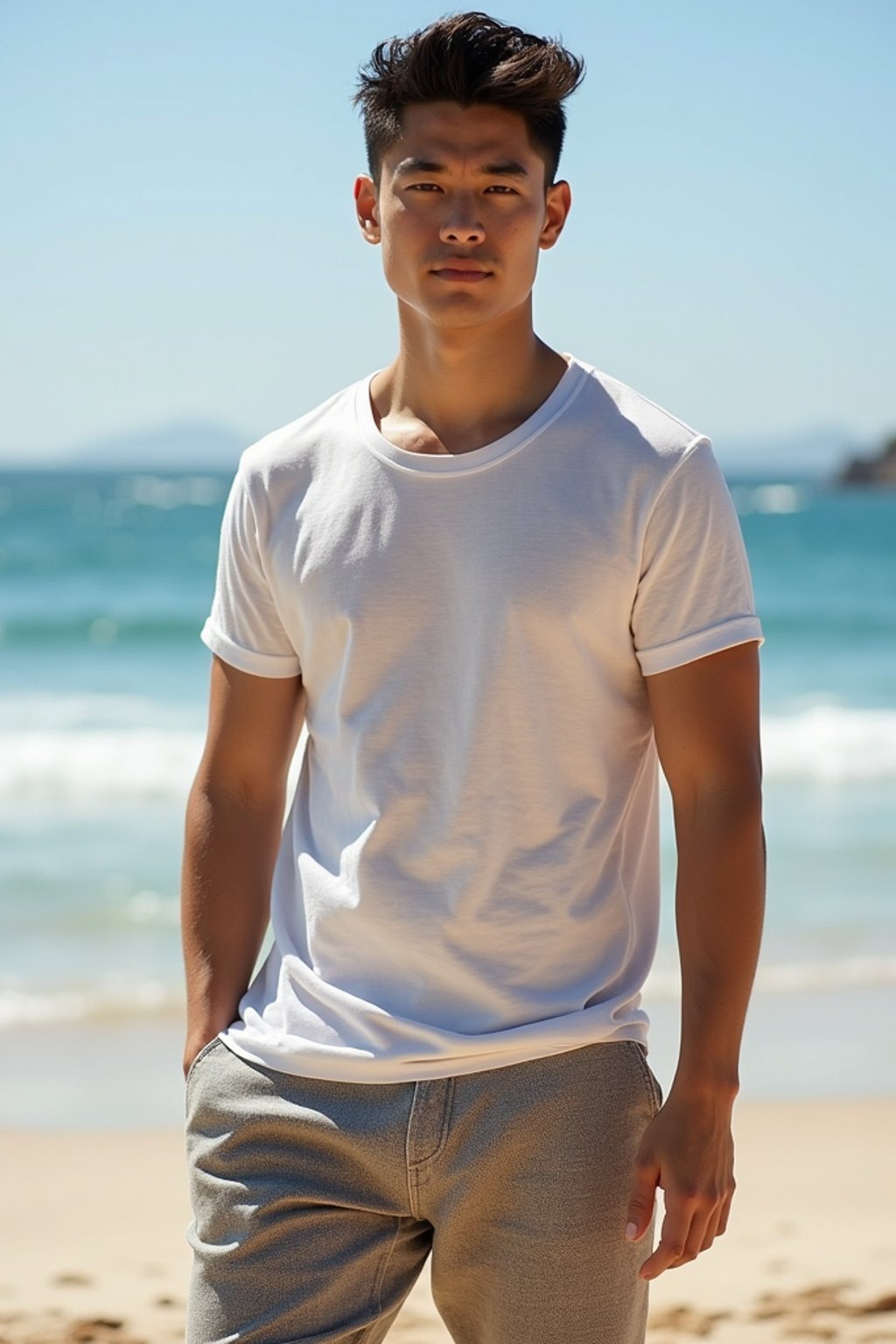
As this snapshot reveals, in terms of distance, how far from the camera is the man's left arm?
5.79 feet

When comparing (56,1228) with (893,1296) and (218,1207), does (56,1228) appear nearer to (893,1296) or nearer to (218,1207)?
(893,1296)

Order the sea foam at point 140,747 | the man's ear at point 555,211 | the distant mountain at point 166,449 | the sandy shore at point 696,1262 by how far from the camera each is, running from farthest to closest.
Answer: the distant mountain at point 166,449
the sea foam at point 140,747
the sandy shore at point 696,1262
the man's ear at point 555,211

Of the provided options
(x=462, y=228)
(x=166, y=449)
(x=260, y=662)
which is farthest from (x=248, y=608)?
(x=166, y=449)

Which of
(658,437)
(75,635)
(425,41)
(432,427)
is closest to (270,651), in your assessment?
(432,427)

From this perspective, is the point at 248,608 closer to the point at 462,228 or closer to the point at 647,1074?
the point at 462,228

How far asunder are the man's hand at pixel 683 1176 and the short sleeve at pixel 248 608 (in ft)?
2.39

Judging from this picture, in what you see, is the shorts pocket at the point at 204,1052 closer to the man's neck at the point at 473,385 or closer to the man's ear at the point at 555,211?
the man's neck at the point at 473,385

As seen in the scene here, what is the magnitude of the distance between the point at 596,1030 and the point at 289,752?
1.95 ft

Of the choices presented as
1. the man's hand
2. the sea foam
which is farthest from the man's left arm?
the sea foam

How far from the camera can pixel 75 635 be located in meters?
17.1

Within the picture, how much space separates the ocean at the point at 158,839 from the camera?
5.25 m

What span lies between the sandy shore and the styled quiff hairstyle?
8.47ft

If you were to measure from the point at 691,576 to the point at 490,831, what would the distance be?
0.36 meters

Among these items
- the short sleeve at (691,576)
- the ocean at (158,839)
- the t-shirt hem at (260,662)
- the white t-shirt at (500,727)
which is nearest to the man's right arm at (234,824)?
the t-shirt hem at (260,662)
